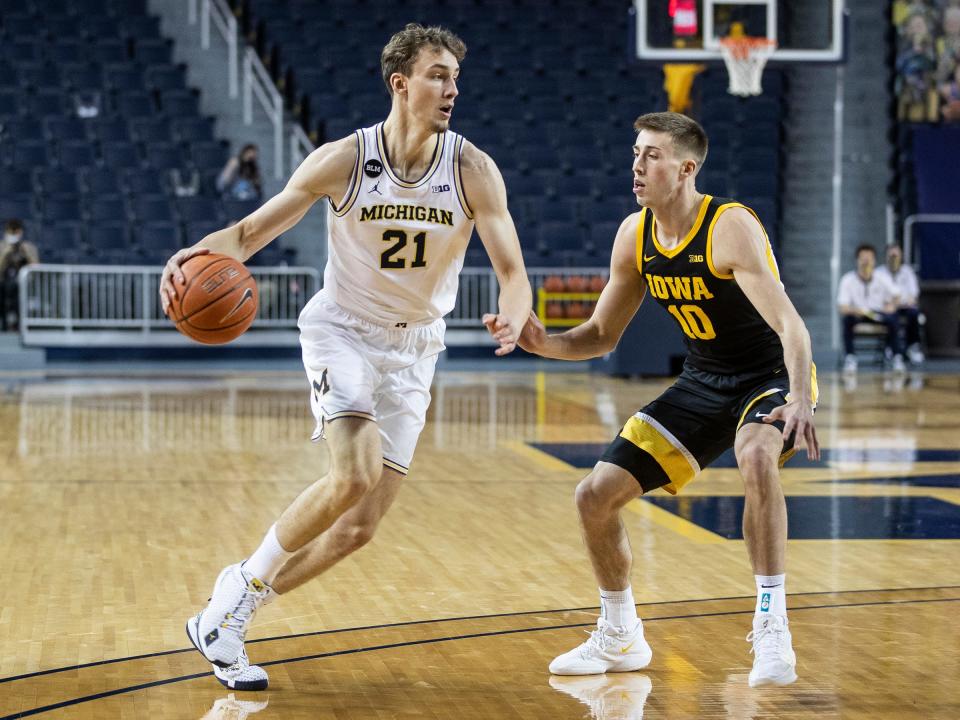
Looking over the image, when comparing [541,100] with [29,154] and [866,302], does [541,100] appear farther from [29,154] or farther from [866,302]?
[29,154]

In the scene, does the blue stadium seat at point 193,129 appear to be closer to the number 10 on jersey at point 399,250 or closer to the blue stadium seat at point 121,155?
the blue stadium seat at point 121,155

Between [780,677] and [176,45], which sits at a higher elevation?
[176,45]

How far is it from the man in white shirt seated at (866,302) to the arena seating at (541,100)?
2163mm

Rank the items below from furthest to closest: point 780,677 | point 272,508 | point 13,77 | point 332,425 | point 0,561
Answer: point 13,77 < point 272,508 < point 0,561 < point 332,425 < point 780,677

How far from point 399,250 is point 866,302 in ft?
48.0

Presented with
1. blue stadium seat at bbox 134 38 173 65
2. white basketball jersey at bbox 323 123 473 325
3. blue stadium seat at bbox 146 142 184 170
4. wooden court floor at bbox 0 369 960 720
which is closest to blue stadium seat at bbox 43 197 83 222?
blue stadium seat at bbox 146 142 184 170

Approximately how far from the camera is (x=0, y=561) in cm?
587

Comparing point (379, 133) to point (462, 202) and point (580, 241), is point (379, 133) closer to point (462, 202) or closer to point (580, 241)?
point (462, 202)

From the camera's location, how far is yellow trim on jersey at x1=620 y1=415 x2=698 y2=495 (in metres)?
4.38

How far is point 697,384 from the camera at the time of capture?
4500 mm

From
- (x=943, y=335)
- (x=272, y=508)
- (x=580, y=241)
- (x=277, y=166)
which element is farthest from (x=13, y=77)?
(x=272, y=508)

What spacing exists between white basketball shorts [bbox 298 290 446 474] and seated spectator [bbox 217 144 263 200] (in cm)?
1416

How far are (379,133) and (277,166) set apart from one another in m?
15.7

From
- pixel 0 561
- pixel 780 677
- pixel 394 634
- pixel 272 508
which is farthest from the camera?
pixel 272 508
